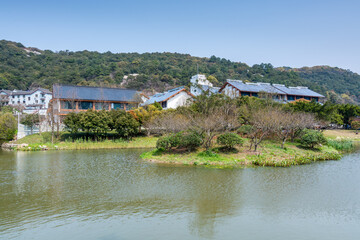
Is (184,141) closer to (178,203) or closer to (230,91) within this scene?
(178,203)

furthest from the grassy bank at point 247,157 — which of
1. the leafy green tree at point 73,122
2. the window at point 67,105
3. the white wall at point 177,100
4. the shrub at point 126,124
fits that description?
the window at point 67,105

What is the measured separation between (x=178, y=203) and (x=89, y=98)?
3556cm

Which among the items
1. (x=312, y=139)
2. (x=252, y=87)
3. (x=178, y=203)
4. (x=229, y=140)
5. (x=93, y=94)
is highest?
(x=252, y=87)

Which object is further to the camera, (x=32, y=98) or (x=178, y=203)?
(x=32, y=98)

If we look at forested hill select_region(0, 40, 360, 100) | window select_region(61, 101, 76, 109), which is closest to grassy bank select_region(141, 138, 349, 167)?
window select_region(61, 101, 76, 109)

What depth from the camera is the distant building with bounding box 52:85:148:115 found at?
4067cm

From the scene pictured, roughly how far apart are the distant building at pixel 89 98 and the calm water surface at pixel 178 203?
23.3m

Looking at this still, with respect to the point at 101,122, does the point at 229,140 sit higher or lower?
lower

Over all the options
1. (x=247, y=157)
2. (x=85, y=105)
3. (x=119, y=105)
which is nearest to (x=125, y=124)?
(x=85, y=105)

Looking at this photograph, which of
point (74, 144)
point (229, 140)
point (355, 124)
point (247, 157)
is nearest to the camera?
point (247, 157)

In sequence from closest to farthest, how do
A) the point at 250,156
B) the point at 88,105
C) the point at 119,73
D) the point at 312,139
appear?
the point at 250,156 → the point at 312,139 → the point at 88,105 → the point at 119,73

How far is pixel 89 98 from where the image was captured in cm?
4303

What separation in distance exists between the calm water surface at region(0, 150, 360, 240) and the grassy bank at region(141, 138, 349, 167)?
5.04 feet

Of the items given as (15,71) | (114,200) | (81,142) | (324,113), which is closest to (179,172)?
(114,200)
